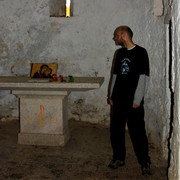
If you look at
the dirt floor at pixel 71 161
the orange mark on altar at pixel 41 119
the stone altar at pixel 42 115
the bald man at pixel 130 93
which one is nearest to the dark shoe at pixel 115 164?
the dirt floor at pixel 71 161

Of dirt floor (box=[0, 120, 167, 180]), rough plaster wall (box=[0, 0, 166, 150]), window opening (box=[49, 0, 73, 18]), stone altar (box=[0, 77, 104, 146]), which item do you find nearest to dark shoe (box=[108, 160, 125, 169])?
dirt floor (box=[0, 120, 167, 180])

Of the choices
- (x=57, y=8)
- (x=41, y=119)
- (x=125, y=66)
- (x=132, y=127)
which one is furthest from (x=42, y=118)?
(x=57, y=8)

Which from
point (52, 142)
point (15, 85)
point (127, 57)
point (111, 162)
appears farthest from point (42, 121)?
point (127, 57)

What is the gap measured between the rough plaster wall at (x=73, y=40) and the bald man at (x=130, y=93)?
2.19 m

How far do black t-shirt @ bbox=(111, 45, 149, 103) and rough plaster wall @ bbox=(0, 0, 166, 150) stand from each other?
87.1 inches

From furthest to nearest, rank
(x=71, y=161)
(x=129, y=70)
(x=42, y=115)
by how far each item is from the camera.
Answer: (x=42, y=115)
(x=71, y=161)
(x=129, y=70)

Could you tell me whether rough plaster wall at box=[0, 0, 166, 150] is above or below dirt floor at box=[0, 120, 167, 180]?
above

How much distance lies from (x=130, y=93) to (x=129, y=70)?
0.94 ft

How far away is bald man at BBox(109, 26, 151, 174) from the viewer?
137 inches

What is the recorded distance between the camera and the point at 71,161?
4.17 meters

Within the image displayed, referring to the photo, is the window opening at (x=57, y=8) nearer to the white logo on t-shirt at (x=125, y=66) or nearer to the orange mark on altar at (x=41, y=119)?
the orange mark on altar at (x=41, y=119)

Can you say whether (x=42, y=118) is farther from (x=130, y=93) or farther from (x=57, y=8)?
(x=57, y=8)

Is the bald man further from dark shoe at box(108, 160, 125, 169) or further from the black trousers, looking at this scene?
dark shoe at box(108, 160, 125, 169)

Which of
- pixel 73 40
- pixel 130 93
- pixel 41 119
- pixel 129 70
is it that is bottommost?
pixel 41 119
